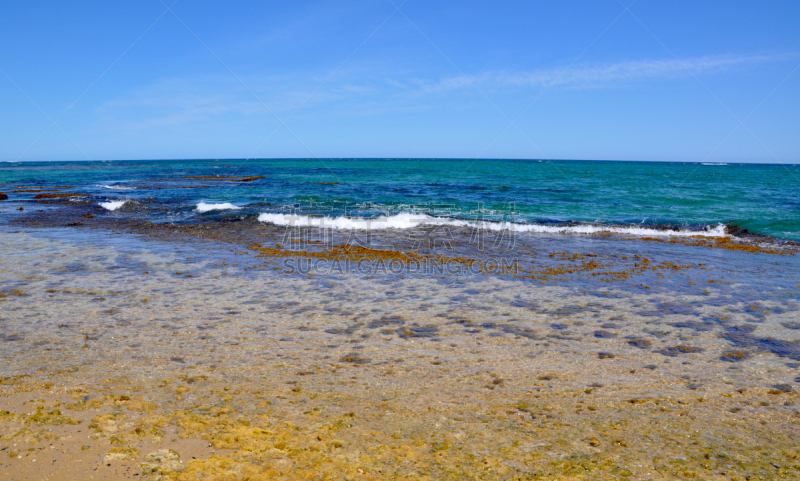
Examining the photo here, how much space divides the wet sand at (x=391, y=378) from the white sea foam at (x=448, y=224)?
8501 millimetres

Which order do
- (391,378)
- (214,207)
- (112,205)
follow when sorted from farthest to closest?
1. (112,205)
2. (214,207)
3. (391,378)

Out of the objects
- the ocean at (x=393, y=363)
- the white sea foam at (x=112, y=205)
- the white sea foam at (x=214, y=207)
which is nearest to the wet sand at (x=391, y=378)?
the ocean at (x=393, y=363)

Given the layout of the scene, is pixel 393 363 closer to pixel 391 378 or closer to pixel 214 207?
pixel 391 378

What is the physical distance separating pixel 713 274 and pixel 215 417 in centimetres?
1021

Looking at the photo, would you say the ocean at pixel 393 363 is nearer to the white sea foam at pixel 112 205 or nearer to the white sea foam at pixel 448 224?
the white sea foam at pixel 448 224

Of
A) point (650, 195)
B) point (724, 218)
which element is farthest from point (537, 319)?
point (650, 195)

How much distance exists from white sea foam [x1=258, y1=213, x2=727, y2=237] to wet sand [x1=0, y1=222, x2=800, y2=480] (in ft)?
27.9

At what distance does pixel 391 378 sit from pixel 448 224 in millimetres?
13972

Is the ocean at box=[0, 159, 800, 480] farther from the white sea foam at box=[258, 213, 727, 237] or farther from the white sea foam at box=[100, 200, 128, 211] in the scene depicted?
the white sea foam at box=[100, 200, 128, 211]

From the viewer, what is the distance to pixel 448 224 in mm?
18438

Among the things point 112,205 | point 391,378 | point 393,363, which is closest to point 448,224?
point 393,363

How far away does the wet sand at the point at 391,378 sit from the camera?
11.0 ft

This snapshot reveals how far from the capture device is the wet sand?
3.34 metres

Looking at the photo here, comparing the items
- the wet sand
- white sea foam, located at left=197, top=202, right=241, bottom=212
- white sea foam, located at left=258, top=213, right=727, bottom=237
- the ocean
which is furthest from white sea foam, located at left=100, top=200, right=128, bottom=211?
the wet sand
